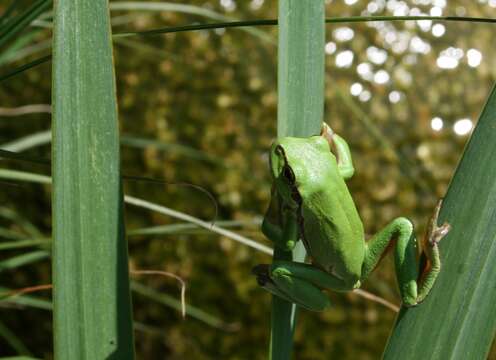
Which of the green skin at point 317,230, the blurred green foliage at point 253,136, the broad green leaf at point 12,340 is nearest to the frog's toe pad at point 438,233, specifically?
the green skin at point 317,230

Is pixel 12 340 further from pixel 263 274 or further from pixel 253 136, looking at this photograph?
pixel 253 136

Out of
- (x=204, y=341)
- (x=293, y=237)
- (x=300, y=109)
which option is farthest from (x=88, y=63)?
(x=204, y=341)

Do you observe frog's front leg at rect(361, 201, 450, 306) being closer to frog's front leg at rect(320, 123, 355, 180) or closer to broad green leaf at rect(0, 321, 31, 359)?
frog's front leg at rect(320, 123, 355, 180)

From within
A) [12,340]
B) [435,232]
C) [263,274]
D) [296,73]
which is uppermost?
[296,73]

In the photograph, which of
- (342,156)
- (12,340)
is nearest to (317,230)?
(342,156)

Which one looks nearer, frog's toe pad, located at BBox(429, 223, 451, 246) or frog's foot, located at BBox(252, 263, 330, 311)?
frog's toe pad, located at BBox(429, 223, 451, 246)

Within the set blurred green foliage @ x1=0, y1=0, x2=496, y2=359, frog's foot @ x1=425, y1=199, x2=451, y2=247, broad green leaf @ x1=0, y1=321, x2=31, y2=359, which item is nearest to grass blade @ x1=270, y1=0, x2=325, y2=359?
frog's foot @ x1=425, y1=199, x2=451, y2=247
